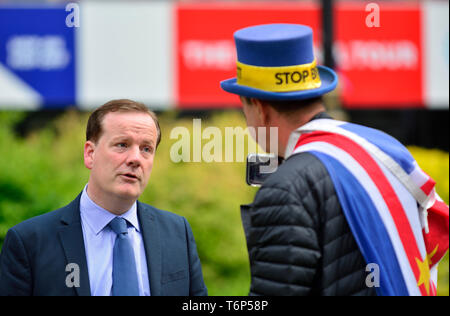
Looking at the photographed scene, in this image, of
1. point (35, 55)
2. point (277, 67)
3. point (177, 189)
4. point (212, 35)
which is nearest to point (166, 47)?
point (212, 35)

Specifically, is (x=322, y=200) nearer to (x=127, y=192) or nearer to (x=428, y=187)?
(x=428, y=187)

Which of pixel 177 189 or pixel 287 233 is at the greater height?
pixel 287 233

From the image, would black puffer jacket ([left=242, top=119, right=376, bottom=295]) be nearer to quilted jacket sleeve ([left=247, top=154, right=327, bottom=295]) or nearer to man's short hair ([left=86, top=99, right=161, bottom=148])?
quilted jacket sleeve ([left=247, top=154, right=327, bottom=295])

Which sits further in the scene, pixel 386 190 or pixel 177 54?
pixel 177 54

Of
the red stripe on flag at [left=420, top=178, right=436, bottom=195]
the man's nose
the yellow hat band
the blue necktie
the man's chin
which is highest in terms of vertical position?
the yellow hat band

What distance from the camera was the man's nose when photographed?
238 centimetres

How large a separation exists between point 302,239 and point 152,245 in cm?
60

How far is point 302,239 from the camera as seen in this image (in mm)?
2207

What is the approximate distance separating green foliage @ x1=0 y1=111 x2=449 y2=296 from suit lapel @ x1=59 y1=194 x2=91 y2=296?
292cm

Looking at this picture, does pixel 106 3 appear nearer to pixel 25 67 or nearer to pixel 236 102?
pixel 25 67

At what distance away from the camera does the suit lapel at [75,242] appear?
7.57 ft

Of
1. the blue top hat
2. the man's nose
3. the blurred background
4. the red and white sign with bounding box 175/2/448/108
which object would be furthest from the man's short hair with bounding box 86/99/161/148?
the red and white sign with bounding box 175/2/448/108

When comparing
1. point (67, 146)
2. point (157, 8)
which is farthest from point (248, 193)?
point (157, 8)

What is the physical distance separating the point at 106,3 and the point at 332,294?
9.72 m
